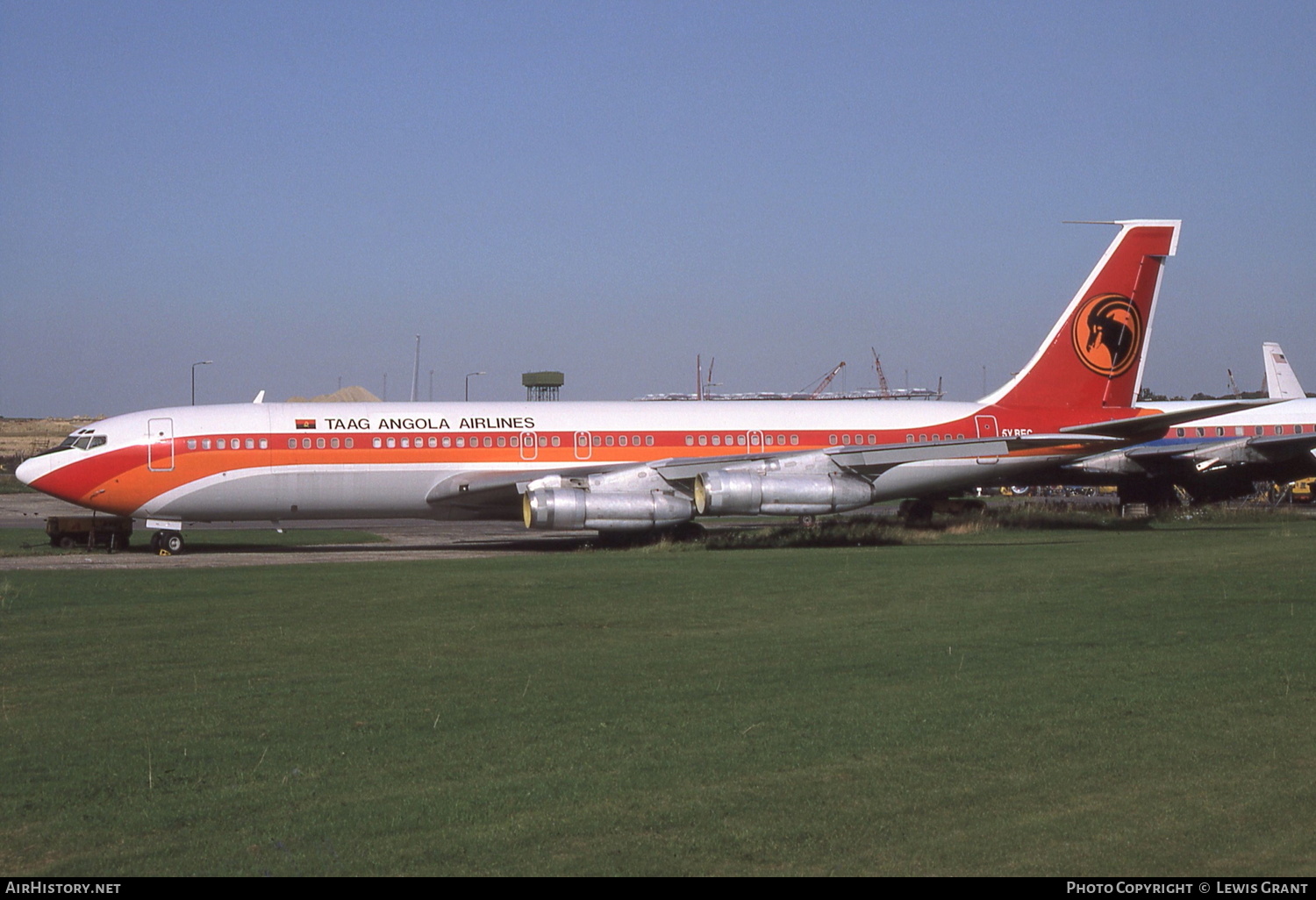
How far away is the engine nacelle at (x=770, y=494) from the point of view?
30781 millimetres

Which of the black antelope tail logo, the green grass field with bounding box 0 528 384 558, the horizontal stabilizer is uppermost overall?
the black antelope tail logo

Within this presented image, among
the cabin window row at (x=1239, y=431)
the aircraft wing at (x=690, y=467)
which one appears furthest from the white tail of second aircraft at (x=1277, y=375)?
the aircraft wing at (x=690, y=467)

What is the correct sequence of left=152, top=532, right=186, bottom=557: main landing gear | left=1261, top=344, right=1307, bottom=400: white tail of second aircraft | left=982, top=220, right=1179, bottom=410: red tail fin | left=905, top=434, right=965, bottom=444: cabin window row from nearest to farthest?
left=152, top=532, right=186, bottom=557: main landing gear < left=905, top=434, right=965, bottom=444: cabin window row < left=982, top=220, right=1179, bottom=410: red tail fin < left=1261, top=344, right=1307, bottom=400: white tail of second aircraft

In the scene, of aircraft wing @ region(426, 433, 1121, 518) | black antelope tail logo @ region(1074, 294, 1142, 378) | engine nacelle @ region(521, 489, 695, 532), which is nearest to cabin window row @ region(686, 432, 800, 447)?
aircraft wing @ region(426, 433, 1121, 518)

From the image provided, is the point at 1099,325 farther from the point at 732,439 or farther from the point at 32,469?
the point at 32,469

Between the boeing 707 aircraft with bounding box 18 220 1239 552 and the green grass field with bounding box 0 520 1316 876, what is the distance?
495 inches

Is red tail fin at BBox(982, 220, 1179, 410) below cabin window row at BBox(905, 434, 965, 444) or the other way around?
the other way around

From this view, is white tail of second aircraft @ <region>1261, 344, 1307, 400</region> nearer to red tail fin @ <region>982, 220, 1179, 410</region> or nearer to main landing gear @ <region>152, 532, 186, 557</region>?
red tail fin @ <region>982, 220, 1179, 410</region>

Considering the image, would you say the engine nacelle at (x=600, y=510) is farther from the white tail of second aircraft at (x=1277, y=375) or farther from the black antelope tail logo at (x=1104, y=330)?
the white tail of second aircraft at (x=1277, y=375)

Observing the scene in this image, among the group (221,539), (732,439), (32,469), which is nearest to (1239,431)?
(732,439)

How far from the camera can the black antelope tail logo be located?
3612 cm

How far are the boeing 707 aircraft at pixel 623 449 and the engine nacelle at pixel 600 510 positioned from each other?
0.04 metres

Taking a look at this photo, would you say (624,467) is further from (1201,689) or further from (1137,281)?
(1201,689)
